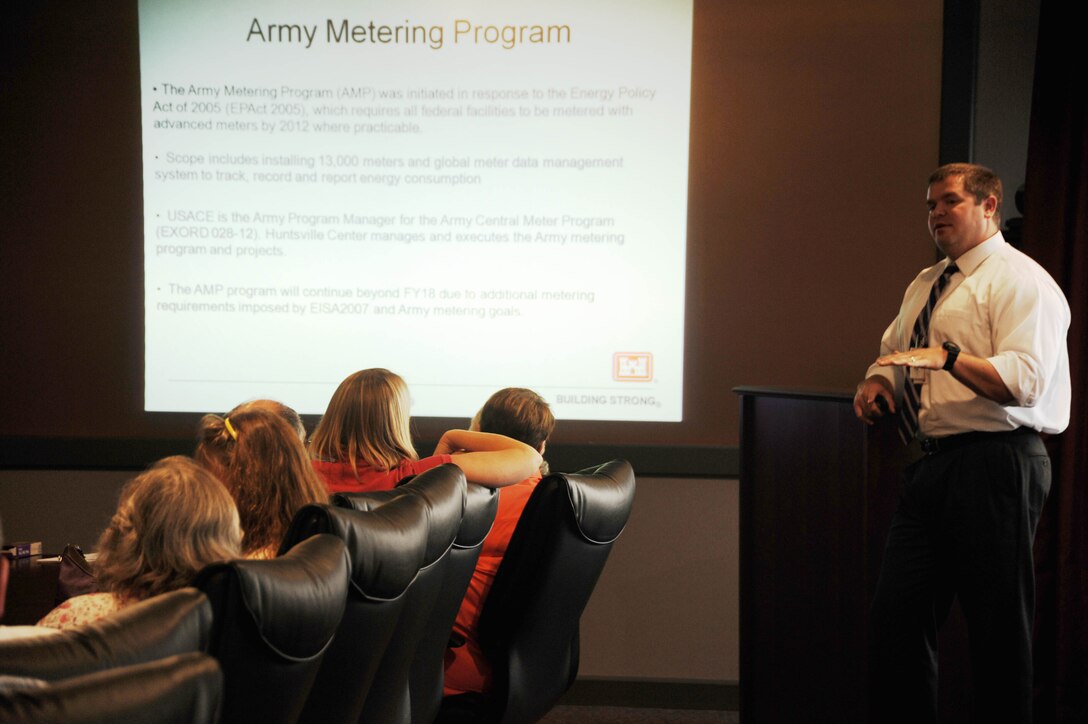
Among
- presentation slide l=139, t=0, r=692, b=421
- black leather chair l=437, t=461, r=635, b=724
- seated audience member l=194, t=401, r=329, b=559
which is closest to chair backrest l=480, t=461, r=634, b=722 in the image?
black leather chair l=437, t=461, r=635, b=724

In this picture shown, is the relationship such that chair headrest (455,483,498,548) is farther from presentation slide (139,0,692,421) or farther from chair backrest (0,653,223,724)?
presentation slide (139,0,692,421)

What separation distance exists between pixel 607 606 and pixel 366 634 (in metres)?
2.79

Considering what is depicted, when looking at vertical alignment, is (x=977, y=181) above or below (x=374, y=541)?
above

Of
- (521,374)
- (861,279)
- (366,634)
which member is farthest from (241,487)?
(861,279)

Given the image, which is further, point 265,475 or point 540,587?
point 540,587

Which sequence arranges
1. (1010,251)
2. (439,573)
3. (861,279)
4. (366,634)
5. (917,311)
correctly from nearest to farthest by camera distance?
(366,634) → (439,573) → (1010,251) → (917,311) → (861,279)

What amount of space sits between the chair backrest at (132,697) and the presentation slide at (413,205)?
338cm

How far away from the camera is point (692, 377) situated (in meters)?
4.21

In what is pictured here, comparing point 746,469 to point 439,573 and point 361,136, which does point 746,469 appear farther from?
point 361,136

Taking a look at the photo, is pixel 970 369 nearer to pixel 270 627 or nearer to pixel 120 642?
pixel 270 627

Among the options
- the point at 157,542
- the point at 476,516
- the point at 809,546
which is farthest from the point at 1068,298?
the point at 157,542

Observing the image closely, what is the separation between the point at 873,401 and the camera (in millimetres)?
2814

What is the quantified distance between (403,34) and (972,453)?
2.74 m

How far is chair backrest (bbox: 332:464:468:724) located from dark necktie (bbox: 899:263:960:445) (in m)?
1.35
